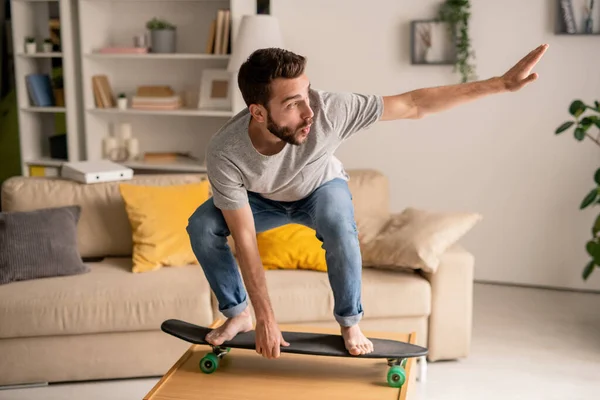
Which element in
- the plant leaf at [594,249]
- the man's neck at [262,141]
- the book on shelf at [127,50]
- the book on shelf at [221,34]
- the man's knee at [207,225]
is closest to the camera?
the man's neck at [262,141]

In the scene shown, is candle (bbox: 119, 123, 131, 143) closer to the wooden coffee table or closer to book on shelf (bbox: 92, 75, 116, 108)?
book on shelf (bbox: 92, 75, 116, 108)

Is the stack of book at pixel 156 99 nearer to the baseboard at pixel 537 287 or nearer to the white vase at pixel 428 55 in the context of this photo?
the white vase at pixel 428 55

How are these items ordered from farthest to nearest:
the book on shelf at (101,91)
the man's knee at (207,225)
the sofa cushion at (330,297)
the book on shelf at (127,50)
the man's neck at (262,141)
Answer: the book on shelf at (101,91) < the book on shelf at (127,50) < the sofa cushion at (330,297) < the man's knee at (207,225) < the man's neck at (262,141)

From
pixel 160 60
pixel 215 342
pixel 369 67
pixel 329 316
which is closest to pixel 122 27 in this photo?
pixel 160 60

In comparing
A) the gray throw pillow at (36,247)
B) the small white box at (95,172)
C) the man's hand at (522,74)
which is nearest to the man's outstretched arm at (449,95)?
the man's hand at (522,74)

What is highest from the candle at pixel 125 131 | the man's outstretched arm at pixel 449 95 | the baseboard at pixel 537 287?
the man's outstretched arm at pixel 449 95

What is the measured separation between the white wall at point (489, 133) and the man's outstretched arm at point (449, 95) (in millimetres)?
2227

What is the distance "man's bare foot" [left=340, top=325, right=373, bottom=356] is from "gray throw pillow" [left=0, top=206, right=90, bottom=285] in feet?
4.94

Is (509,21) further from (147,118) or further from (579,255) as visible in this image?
(147,118)

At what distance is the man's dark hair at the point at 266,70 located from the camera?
226 centimetres

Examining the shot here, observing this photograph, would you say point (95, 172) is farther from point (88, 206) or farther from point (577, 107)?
point (577, 107)

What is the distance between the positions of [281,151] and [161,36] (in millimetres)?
2959

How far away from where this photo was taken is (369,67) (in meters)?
4.82

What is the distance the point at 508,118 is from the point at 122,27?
107 inches
